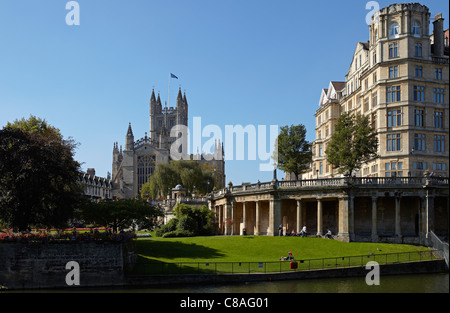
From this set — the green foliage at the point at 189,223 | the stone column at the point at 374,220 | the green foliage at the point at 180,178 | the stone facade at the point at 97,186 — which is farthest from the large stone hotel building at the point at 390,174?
the stone facade at the point at 97,186

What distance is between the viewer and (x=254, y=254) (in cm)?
4831

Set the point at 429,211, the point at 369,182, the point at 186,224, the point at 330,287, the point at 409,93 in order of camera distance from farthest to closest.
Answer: the point at 409,93 → the point at 186,224 → the point at 369,182 → the point at 429,211 → the point at 330,287

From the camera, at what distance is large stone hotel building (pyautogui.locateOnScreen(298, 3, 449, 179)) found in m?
64.9

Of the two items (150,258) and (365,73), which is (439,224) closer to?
(365,73)

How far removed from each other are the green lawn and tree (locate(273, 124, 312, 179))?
2115 centimetres

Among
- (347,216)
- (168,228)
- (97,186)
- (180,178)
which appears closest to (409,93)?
(347,216)

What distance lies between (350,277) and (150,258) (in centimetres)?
1701

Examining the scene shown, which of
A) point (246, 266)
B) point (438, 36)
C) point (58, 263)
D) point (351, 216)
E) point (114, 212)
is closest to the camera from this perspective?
point (58, 263)

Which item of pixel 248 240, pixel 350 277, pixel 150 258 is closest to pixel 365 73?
pixel 248 240

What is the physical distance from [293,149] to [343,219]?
21.3 metres

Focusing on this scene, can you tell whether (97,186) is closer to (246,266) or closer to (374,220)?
(374,220)

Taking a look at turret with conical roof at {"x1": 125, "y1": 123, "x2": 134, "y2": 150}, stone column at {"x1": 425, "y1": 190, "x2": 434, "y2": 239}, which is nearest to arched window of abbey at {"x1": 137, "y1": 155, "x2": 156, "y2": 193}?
turret with conical roof at {"x1": 125, "y1": 123, "x2": 134, "y2": 150}

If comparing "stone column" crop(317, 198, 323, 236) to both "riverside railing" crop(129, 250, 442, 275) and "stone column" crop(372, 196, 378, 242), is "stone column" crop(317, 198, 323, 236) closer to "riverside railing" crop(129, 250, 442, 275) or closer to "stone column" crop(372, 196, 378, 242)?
"stone column" crop(372, 196, 378, 242)
